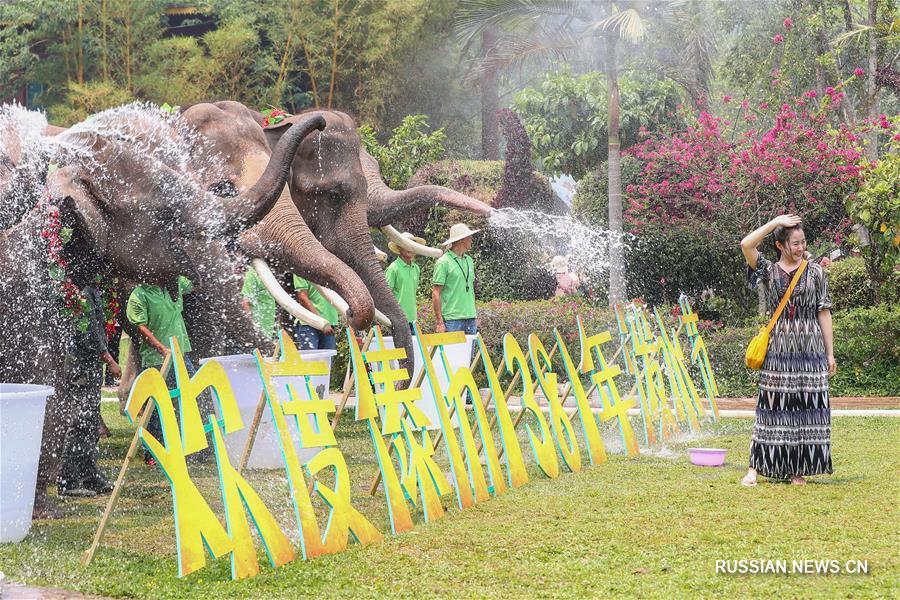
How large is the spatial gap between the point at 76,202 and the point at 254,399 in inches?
71.1

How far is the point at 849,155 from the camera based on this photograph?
14.3 meters

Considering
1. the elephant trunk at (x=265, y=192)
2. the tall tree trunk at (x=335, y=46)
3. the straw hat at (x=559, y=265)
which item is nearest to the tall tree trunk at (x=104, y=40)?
the tall tree trunk at (x=335, y=46)

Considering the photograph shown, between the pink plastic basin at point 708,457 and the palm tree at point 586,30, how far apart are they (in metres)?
7.06

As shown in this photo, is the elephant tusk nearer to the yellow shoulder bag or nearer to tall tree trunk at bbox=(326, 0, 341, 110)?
the yellow shoulder bag

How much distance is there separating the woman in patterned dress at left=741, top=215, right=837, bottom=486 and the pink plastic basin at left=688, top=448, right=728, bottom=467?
2.46 ft

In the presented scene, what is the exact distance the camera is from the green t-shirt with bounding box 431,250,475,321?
10320mm

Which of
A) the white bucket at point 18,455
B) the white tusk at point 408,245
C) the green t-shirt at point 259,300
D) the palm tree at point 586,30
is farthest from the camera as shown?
the palm tree at point 586,30

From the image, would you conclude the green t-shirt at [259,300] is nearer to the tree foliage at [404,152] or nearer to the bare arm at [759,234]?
the bare arm at [759,234]

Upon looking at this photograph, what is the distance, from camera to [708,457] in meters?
7.79

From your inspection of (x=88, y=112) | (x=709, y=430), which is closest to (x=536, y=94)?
(x=88, y=112)

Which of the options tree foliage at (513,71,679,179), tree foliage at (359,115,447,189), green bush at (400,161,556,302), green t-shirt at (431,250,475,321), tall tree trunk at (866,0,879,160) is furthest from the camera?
tree foliage at (513,71,679,179)

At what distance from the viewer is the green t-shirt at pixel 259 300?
8.85 m

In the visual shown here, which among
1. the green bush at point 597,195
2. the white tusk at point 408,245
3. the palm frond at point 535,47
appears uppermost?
the palm frond at point 535,47

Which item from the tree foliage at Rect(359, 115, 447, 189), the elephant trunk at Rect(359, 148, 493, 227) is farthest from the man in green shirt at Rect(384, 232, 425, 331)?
the tree foliage at Rect(359, 115, 447, 189)
